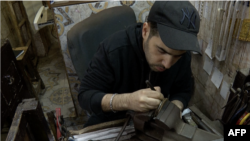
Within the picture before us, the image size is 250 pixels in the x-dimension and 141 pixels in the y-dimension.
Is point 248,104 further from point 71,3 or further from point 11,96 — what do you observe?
point 11,96

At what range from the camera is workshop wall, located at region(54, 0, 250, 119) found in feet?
3.39

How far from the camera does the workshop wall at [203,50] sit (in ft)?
3.39

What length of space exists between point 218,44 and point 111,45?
25.0 inches

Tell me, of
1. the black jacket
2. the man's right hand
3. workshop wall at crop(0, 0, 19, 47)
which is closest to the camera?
the man's right hand

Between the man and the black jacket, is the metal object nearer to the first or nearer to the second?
the man

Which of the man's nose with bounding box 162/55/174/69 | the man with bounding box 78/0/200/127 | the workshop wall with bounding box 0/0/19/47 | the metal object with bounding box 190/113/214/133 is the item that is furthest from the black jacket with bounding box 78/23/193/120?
the workshop wall with bounding box 0/0/19/47

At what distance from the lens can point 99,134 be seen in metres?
1.03

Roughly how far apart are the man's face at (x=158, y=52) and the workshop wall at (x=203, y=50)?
31 cm

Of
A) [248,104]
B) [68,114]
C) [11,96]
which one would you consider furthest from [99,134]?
[68,114]

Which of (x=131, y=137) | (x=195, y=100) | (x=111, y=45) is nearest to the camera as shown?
(x=131, y=137)

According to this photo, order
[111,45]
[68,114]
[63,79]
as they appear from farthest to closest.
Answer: [63,79]
[68,114]
[111,45]

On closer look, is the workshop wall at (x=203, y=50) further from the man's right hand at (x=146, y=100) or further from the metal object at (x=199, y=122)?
the man's right hand at (x=146, y=100)

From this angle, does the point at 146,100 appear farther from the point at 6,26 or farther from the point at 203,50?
the point at 6,26

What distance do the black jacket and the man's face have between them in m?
0.08
